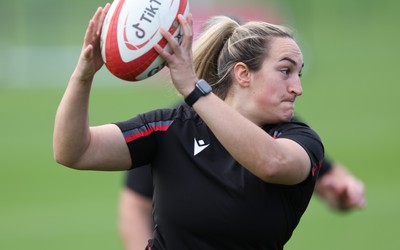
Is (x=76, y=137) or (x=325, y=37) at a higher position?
(x=76, y=137)

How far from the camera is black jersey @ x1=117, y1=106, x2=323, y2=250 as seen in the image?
12.7 feet

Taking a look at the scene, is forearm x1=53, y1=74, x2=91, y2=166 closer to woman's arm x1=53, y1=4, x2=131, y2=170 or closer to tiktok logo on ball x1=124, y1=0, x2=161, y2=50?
woman's arm x1=53, y1=4, x2=131, y2=170

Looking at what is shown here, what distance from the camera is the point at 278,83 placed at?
3961mm

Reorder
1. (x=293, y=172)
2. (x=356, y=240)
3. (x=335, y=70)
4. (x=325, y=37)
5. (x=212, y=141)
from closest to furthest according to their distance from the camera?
(x=293, y=172) < (x=212, y=141) < (x=356, y=240) < (x=335, y=70) < (x=325, y=37)

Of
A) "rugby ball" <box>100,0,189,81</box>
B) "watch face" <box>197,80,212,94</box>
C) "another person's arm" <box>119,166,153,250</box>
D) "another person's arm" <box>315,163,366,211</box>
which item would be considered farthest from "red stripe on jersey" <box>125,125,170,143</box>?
"another person's arm" <box>315,163,366,211</box>

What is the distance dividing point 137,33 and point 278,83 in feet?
2.13

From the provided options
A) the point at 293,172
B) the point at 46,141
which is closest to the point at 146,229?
the point at 293,172

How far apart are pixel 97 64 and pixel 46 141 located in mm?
11047

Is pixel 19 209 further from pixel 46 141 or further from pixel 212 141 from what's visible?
pixel 212 141

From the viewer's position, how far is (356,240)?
9070mm

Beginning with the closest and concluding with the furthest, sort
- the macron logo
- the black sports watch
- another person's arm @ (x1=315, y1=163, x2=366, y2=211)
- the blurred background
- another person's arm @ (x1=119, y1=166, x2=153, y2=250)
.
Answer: the black sports watch < the macron logo < another person's arm @ (x1=119, y1=166, x2=153, y2=250) < another person's arm @ (x1=315, y1=163, x2=366, y2=211) < the blurred background

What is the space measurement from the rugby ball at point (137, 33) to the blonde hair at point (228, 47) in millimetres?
404

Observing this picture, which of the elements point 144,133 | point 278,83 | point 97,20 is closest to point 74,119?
point 144,133

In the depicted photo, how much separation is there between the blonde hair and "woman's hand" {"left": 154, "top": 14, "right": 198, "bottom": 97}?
1.32 ft
